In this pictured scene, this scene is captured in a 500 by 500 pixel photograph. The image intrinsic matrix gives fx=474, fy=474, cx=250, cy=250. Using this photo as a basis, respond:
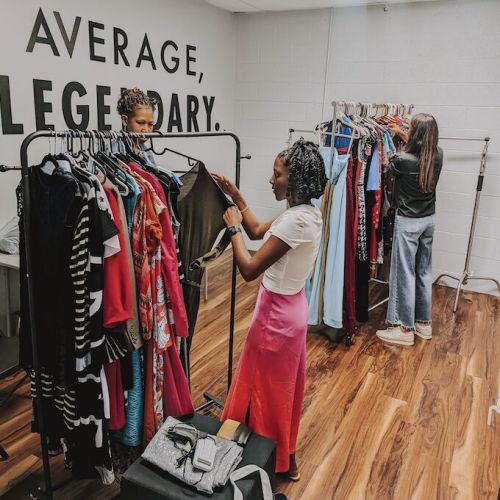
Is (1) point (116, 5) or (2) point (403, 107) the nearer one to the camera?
(1) point (116, 5)

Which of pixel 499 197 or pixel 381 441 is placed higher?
pixel 499 197

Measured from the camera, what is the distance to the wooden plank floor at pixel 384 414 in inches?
81.3

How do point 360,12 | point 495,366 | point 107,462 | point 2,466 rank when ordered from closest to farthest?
point 107,462 < point 2,466 < point 495,366 < point 360,12

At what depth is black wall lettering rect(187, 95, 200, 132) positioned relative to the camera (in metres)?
4.26

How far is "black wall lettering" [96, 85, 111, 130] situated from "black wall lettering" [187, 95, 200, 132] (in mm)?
993

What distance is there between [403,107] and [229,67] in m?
1.85

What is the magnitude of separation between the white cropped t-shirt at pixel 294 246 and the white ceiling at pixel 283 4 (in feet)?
9.66

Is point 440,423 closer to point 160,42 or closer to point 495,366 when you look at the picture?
point 495,366

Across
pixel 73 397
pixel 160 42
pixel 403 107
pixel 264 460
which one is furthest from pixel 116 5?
pixel 264 460

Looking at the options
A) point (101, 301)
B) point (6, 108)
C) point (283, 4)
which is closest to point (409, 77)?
point (283, 4)

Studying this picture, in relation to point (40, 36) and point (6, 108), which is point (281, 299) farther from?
point (40, 36)

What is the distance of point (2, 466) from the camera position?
2.10 metres

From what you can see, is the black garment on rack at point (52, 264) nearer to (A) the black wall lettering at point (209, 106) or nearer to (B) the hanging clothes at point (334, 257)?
(B) the hanging clothes at point (334, 257)

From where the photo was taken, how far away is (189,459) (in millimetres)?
1614
